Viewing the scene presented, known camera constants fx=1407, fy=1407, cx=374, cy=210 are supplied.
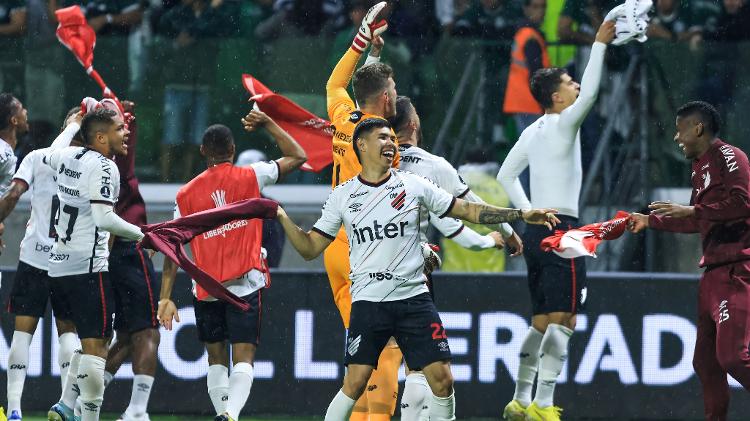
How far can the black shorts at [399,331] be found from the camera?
7277 millimetres

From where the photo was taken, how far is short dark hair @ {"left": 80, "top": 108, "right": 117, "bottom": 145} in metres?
8.45

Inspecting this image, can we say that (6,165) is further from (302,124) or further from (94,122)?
(302,124)

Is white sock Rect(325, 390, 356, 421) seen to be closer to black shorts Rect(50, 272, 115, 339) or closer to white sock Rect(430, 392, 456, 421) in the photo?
white sock Rect(430, 392, 456, 421)

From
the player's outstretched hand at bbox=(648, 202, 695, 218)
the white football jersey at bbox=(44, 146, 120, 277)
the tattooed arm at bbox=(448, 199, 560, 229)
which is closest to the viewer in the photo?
the tattooed arm at bbox=(448, 199, 560, 229)

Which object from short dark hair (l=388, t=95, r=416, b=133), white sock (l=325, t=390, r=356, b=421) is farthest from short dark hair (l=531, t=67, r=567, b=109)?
white sock (l=325, t=390, r=356, b=421)

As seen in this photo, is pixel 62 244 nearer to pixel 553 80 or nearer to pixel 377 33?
pixel 377 33

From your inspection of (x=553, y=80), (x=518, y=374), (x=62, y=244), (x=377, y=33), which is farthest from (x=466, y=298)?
(x=62, y=244)

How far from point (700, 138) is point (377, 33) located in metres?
2.15

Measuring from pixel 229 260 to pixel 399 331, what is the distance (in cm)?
169

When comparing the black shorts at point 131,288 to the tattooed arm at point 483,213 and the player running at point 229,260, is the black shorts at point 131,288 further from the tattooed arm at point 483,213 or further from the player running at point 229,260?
the tattooed arm at point 483,213

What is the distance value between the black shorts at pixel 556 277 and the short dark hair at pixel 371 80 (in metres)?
1.86

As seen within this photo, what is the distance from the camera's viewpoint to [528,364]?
9617 millimetres

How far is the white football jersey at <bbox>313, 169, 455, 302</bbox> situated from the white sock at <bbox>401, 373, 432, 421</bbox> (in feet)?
2.50

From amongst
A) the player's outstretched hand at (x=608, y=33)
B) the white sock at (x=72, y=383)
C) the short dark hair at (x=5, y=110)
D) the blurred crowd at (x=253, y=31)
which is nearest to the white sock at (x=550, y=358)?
A: the player's outstretched hand at (x=608, y=33)
